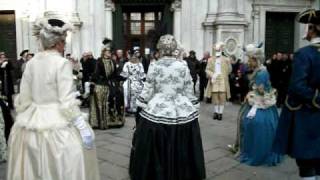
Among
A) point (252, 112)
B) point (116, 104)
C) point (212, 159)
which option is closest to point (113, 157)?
point (212, 159)

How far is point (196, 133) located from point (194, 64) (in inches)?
300

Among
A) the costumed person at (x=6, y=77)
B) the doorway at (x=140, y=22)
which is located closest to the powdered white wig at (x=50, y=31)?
the costumed person at (x=6, y=77)

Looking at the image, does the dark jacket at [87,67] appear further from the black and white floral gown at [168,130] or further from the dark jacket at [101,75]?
the black and white floral gown at [168,130]

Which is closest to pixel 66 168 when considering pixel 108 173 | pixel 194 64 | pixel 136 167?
pixel 136 167

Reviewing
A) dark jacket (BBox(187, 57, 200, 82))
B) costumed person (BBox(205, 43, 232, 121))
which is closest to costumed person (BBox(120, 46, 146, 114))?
costumed person (BBox(205, 43, 232, 121))

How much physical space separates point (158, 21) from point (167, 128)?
11.0 m

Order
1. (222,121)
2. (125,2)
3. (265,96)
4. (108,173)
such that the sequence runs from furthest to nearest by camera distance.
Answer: (125,2) → (222,121) → (265,96) → (108,173)

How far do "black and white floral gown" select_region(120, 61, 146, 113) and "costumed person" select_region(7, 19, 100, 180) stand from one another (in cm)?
591

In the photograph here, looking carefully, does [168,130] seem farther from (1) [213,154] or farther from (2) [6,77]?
(2) [6,77]

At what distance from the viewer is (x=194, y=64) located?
1184cm

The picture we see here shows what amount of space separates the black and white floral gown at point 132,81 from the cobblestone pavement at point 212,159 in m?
1.34

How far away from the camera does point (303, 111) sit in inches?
132

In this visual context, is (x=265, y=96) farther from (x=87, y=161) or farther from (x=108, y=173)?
(x=87, y=161)

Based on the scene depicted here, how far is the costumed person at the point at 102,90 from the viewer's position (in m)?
7.50
